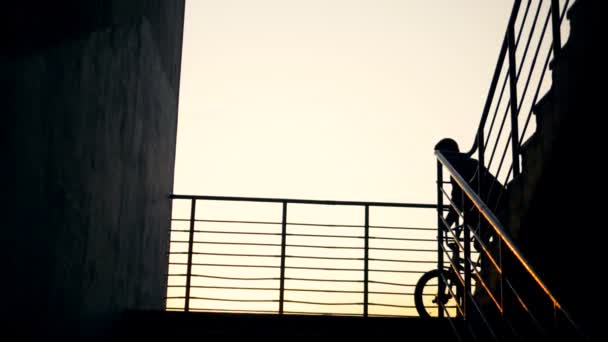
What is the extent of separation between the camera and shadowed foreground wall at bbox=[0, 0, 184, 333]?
2.60m

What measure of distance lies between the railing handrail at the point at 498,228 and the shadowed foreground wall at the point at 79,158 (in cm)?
175

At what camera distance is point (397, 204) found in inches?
230

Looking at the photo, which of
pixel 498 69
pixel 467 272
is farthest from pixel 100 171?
pixel 498 69

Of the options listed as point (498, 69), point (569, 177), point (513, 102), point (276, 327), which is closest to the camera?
point (569, 177)

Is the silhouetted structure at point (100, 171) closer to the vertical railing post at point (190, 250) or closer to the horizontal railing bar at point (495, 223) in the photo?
the horizontal railing bar at point (495, 223)

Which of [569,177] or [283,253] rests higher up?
[569,177]

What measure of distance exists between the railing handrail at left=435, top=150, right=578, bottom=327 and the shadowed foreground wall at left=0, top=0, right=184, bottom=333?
1.75 m

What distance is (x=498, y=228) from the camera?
10.0 ft

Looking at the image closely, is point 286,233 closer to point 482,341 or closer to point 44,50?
point 482,341

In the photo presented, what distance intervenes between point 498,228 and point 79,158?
5.91 ft

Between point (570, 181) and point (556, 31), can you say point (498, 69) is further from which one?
point (570, 181)

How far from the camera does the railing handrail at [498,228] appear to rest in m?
2.60

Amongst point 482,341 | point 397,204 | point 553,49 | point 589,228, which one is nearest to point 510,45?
point 553,49

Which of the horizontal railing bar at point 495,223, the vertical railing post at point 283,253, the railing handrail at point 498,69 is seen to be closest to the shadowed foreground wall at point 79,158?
the vertical railing post at point 283,253
